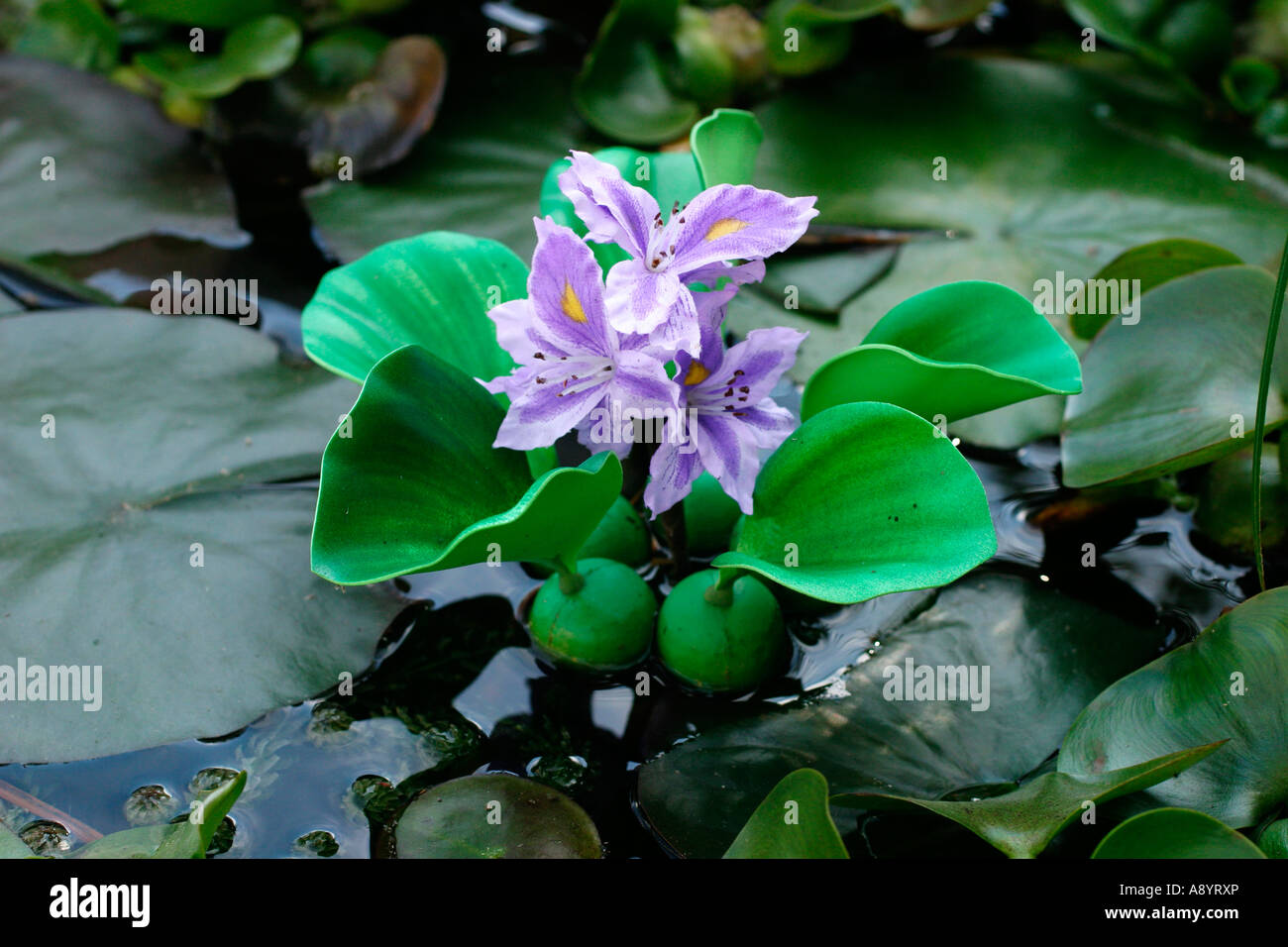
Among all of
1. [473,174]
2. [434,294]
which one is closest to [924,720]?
[434,294]

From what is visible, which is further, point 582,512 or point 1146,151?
point 1146,151

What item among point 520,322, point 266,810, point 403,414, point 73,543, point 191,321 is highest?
point 520,322

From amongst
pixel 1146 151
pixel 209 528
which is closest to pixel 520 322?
pixel 209 528

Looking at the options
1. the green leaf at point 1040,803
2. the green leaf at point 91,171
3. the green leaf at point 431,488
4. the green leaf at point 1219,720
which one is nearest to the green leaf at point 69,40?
the green leaf at point 91,171

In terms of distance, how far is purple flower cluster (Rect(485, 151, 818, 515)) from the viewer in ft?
3.29

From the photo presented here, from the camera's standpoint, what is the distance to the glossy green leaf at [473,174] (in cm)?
204

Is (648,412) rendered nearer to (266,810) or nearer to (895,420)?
(895,420)

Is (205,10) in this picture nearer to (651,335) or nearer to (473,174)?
(473,174)

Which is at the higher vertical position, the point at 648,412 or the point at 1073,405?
the point at 648,412

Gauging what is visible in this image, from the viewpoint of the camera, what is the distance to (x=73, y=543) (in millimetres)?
1430

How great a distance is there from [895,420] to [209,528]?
100 centimetres

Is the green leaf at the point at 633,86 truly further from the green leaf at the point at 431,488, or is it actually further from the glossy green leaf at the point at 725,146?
the green leaf at the point at 431,488

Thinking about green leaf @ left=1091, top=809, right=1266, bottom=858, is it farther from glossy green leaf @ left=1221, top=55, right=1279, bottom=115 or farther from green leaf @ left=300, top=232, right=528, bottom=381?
glossy green leaf @ left=1221, top=55, right=1279, bottom=115

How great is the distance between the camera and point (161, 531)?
4.80 feet
